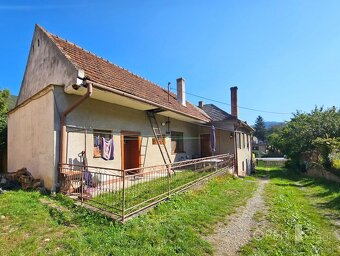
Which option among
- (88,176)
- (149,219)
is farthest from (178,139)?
(149,219)

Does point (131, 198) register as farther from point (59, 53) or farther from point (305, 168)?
point (305, 168)

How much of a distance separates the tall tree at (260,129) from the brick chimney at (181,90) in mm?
69836

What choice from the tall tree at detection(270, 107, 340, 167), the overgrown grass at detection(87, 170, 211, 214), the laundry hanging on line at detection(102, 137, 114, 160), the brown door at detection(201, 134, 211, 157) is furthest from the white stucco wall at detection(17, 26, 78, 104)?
the tall tree at detection(270, 107, 340, 167)

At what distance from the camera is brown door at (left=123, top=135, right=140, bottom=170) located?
1149cm

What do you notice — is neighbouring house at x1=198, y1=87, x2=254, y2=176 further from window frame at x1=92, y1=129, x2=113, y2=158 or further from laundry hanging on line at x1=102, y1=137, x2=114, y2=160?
laundry hanging on line at x1=102, y1=137, x2=114, y2=160

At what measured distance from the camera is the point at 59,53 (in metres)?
8.52

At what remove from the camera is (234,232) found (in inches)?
223

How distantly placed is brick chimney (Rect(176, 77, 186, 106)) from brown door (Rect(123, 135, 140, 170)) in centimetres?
647

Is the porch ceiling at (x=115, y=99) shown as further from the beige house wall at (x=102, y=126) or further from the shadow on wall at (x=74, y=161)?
the shadow on wall at (x=74, y=161)

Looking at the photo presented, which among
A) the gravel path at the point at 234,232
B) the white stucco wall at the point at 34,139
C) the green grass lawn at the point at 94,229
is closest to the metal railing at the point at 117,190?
the green grass lawn at the point at 94,229

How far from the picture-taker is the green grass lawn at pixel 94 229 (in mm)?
4297

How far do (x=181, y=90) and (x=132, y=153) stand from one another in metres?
7.46

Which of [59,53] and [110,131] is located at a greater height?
[59,53]

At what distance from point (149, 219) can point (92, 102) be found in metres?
5.40
